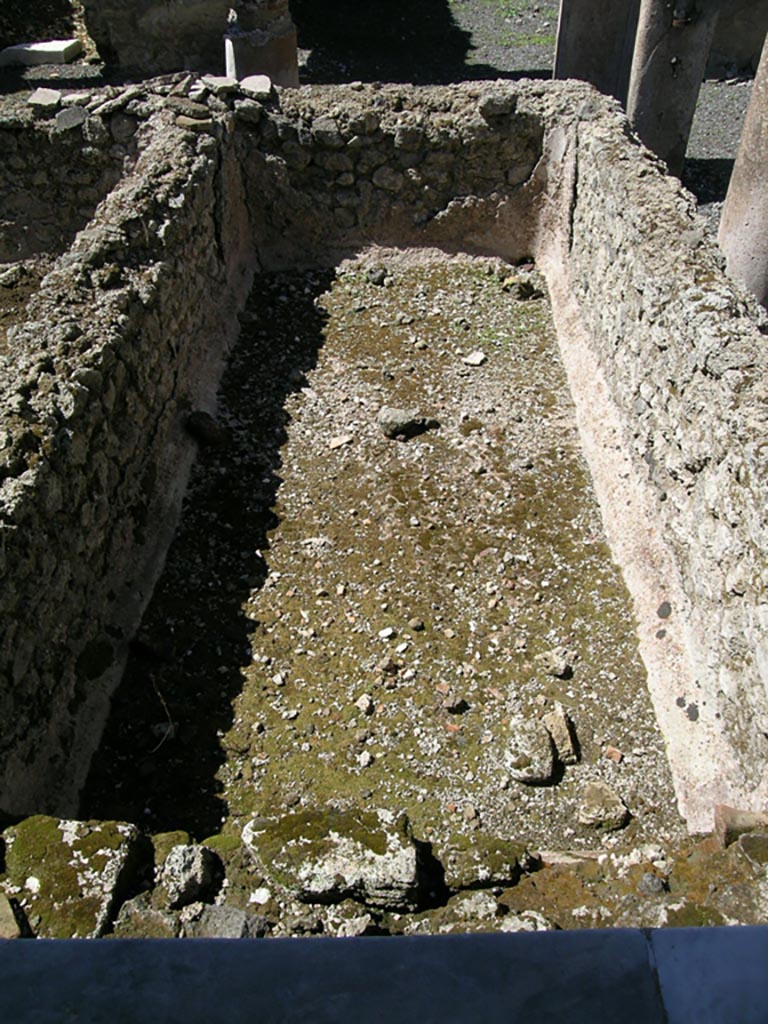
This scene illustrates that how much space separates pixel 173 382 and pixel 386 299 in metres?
2.18

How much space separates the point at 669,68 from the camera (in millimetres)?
8086

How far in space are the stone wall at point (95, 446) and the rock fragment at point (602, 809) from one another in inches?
82.3

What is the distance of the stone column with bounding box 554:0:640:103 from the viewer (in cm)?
878

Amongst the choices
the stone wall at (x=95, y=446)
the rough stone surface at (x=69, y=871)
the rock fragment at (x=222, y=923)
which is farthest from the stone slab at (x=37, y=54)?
the rock fragment at (x=222, y=923)

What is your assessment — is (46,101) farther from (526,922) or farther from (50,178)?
(526,922)

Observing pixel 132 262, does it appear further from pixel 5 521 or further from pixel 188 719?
pixel 188 719

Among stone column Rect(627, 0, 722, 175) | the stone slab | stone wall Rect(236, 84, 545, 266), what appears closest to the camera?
stone wall Rect(236, 84, 545, 266)

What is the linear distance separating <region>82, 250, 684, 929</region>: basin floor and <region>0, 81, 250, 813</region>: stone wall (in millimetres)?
212

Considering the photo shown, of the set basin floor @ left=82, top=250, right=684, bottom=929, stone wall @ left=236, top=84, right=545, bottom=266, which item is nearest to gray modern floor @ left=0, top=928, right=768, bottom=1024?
basin floor @ left=82, top=250, right=684, bottom=929

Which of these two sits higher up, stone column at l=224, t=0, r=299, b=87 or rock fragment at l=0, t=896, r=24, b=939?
stone column at l=224, t=0, r=299, b=87

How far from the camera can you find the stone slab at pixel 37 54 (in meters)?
12.1

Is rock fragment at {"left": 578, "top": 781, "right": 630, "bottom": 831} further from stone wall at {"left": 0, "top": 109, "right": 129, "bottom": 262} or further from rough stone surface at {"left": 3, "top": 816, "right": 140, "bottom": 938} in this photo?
stone wall at {"left": 0, "top": 109, "right": 129, "bottom": 262}

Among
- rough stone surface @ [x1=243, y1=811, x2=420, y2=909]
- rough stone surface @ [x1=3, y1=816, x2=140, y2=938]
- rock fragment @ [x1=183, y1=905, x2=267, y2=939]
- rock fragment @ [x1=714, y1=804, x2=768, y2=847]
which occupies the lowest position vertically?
rough stone surface @ [x1=243, y1=811, x2=420, y2=909]

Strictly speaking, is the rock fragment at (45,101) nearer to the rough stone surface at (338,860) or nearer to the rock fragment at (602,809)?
the rough stone surface at (338,860)
